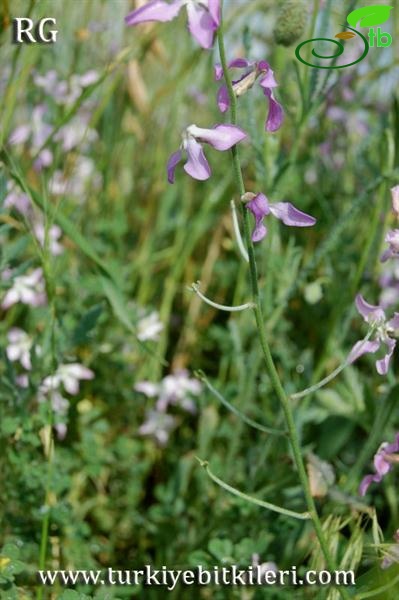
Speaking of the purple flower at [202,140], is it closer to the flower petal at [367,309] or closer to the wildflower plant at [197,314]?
the wildflower plant at [197,314]

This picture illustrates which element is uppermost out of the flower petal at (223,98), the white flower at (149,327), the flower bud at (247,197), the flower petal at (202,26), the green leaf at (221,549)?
the flower petal at (202,26)

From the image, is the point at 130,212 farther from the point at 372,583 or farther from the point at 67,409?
the point at 372,583

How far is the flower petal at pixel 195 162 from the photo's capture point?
2.35 feet

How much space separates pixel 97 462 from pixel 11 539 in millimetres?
258

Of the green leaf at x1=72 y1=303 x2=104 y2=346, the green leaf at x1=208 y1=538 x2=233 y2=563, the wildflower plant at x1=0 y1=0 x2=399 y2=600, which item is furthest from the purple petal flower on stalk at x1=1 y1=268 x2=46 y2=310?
the green leaf at x1=208 y1=538 x2=233 y2=563

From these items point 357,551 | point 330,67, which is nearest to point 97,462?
point 357,551

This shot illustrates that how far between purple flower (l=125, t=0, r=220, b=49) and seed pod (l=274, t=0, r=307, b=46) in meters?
0.49

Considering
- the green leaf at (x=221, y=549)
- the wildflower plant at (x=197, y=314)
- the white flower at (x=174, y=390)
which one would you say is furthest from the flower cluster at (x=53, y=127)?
the green leaf at (x=221, y=549)

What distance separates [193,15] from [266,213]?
0.16 m

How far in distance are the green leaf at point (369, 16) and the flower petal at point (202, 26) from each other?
1.78ft

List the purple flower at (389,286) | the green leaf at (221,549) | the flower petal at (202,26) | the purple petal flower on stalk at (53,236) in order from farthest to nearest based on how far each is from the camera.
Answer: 1. the purple petal flower on stalk at (53,236)
2. the purple flower at (389,286)
3. the green leaf at (221,549)
4. the flower petal at (202,26)

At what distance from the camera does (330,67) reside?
113cm

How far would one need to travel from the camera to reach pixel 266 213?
72 centimetres

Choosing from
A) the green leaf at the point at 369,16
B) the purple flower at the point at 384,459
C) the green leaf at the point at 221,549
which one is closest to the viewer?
the purple flower at the point at 384,459
